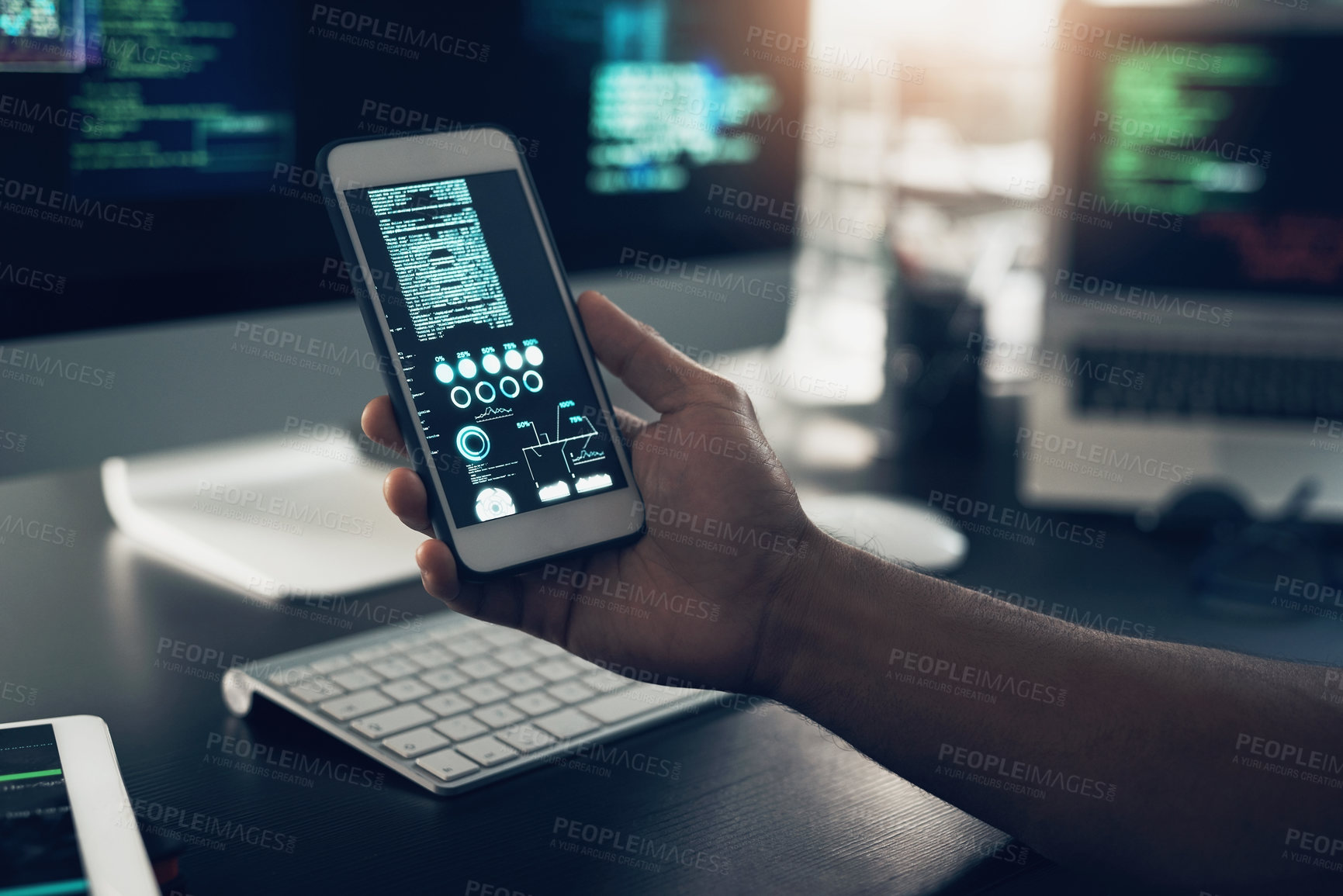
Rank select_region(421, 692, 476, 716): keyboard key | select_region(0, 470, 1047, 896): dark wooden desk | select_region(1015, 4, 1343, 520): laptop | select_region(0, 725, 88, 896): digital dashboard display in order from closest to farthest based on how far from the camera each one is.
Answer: select_region(0, 725, 88, 896): digital dashboard display
select_region(0, 470, 1047, 896): dark wooden desk
select_region(421, 692, 476, 716): keyboard key
select_region(1015, 4, 1343, 520): laptop

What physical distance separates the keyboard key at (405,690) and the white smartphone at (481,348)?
71 mm

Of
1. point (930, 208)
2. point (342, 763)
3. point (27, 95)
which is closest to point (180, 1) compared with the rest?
point (27, 95)

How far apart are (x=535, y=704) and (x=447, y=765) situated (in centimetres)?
7

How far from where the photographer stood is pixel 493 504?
2.01 feet

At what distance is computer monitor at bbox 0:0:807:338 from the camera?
0.68m

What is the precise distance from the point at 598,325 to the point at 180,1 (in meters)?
0.33

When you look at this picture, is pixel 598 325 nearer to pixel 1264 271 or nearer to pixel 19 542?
pixel 19 542

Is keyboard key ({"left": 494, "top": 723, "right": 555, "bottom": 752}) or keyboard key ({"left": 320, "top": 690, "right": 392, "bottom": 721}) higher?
keyboard key ({"left": 320, "top": 690, "right": 392, "bottom": 721})

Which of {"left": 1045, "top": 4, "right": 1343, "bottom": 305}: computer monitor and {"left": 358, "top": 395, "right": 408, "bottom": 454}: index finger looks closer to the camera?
{"left": 358, "top": 395, "right": 408, "bottom": 454}: index finger

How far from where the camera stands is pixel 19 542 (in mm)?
853

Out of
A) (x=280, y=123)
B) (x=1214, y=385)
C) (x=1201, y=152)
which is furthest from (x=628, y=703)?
(x=1201, y=152)

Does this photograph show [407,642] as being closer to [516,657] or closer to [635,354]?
[516,657]

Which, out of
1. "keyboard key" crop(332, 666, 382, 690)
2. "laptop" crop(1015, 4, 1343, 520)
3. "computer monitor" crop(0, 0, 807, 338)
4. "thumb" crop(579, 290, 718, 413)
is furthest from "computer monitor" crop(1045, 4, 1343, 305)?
"keyboard key" crop(332, 666, 382, 690)

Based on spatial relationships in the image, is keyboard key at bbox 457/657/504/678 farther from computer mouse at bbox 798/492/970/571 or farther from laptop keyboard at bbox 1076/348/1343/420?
laptop keyboard at bbox 1076/348/1343/420
